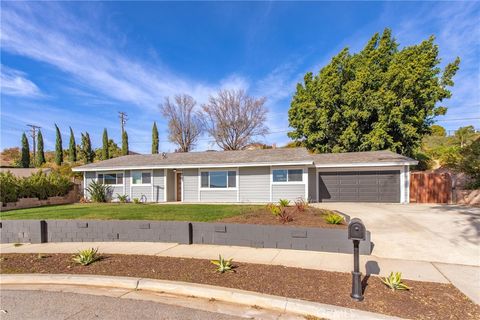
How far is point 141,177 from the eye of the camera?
65.0 ft

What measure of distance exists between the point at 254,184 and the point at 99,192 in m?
10.8

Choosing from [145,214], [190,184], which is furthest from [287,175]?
[145,214]

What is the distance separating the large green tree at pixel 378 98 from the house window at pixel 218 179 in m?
10.0

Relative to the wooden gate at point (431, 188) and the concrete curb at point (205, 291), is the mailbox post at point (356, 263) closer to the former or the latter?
the concrete curb at point (205, 291)

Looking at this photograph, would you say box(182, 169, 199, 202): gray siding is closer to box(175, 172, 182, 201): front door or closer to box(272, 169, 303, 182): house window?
box(175, 172, 182, 201): front door

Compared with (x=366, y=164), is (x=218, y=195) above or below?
below

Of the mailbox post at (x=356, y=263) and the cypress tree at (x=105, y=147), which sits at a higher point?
the cypress tree at (x=105, y=147)

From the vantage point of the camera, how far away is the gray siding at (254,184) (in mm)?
17344

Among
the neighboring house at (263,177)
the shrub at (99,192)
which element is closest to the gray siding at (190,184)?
the neighboring house at (263,177)

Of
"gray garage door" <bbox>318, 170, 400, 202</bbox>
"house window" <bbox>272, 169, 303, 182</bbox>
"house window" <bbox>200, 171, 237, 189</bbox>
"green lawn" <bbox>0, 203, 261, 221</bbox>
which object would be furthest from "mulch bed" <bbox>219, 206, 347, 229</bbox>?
"house window" <bbox>200, 171, 237, 189</bbox>

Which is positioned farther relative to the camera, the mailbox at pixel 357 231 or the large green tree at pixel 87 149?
the large green tree at pixel 87 149

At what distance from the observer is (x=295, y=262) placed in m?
6.00

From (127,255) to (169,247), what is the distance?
1084 mm

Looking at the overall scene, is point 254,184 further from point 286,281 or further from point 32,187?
point 32,187
